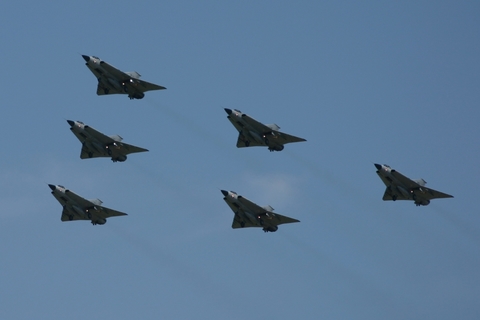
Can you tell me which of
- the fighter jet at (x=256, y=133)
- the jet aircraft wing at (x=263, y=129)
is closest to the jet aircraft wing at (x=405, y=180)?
the fighter jet at (x=256, y=133)

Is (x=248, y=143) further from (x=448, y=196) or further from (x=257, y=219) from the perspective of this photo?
(x=448, y=196)

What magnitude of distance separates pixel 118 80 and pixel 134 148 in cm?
998

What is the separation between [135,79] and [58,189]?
18493 millimetres

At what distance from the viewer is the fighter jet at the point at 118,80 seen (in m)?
168

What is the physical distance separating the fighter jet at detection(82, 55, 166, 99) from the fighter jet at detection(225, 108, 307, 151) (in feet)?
40.9

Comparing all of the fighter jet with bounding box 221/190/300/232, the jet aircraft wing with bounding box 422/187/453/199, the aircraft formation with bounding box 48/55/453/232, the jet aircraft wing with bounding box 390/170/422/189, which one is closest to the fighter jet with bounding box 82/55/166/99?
the aircraft formation with bounding box 48/55/453/232

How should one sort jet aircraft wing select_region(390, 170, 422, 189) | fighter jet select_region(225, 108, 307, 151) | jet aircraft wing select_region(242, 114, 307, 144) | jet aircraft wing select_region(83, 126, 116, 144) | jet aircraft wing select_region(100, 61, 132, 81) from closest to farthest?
jet aircraft wing select_region(83, 126, 116, 144) → jet aircraft wing select_region(100, 61, 132, 81) → jet aircraft wing select_region(242, 114, 307, 144) → fighter jet select_region(225, 108, 307, 151) → jet aircraft wing select_region(390, 170, 422, 189)

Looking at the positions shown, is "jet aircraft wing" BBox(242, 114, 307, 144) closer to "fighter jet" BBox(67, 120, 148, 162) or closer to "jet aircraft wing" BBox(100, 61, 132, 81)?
"fighter jet" BBox(67, 120, 148, 162)

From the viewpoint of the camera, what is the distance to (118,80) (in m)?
169

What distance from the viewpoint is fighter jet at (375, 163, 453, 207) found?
567 ft

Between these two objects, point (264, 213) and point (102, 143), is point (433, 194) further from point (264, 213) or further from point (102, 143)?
point (102, 143)

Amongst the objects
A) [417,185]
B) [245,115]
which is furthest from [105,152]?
[417,185]

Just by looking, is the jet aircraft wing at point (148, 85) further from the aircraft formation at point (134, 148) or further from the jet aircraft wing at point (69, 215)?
the jet aircraft wing at point (69, 215)

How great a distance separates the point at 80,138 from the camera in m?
169
